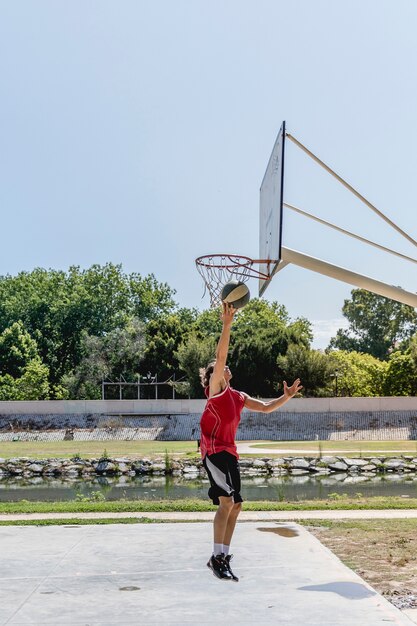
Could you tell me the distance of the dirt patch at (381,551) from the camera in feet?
26.4

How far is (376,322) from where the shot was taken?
349 feet

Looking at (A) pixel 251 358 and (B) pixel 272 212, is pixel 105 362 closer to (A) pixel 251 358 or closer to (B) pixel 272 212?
(A) pixel 251 358

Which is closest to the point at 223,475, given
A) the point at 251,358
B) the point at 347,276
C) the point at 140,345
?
the point at 347,276

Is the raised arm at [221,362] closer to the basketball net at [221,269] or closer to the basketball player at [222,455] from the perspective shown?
the basketball player at [222,455]

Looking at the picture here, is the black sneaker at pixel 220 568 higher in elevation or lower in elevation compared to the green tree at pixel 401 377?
lower

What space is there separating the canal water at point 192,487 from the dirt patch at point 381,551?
8575 millimetres

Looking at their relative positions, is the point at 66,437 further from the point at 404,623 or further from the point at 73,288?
the point at 404,623

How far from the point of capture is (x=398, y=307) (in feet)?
342

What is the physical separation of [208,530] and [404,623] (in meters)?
5.26

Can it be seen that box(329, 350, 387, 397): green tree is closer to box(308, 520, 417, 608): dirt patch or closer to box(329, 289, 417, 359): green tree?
box(329, 289, 417, 359): green tree

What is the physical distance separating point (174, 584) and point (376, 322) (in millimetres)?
100736

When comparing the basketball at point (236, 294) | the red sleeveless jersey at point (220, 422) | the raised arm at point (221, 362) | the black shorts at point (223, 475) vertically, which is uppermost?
the basketball at point (236, 294)

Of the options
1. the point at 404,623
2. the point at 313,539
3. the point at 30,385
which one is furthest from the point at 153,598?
the point at 30,385

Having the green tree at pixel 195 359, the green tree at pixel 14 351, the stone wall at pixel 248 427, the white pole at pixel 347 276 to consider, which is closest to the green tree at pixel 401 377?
the stone wall at pixel 248 427
